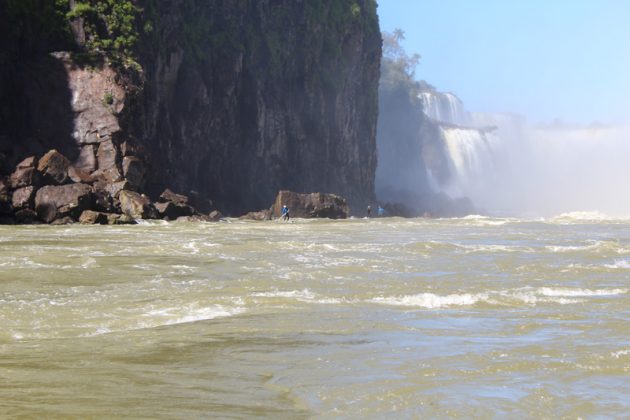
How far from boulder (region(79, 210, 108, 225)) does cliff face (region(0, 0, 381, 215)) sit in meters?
6.97

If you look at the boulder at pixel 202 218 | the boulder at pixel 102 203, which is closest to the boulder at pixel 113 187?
the boulder at pixel 102 203

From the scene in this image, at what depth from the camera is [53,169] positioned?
4516 centimetres

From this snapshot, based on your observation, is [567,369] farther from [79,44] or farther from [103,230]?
[79,44]

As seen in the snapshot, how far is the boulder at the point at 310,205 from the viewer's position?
61.0 metres

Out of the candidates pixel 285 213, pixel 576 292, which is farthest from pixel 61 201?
pixel 576 292

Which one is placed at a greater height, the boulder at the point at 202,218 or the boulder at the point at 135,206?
the boulder at the point at 135,206

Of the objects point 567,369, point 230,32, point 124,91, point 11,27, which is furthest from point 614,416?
point 230,32

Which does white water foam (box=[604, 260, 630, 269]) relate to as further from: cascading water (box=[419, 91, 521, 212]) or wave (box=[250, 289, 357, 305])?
cascading water (box=[419, 91, 521, 212])

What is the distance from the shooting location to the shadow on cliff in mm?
51438

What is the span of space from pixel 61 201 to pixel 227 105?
2674cm

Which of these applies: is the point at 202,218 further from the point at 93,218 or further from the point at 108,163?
the point at 93,218

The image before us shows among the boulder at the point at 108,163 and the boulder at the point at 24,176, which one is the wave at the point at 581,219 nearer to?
the boulder at the point at 108,163

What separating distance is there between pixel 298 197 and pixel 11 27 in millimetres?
20328

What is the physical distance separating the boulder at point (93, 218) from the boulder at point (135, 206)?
12.9ft
